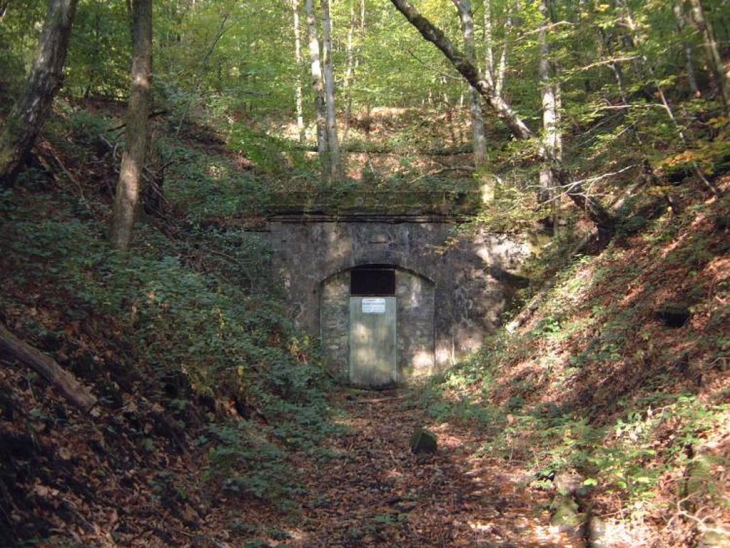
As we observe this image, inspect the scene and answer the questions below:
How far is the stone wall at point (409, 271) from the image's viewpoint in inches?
531

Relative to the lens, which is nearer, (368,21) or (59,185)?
(59,185)

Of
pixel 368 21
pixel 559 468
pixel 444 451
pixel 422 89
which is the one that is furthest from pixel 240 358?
pixel 368 21

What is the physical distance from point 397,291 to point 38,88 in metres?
8.21

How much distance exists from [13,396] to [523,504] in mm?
4250

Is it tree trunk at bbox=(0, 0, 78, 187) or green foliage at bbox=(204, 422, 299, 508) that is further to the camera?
tree trunk at bbox=(0, 0, 78, 187)

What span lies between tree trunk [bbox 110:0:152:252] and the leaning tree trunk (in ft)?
11.2

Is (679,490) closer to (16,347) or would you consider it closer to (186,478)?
(186,478)

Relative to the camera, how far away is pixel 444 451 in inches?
298

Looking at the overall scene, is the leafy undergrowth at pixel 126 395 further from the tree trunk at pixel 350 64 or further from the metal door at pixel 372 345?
the tree trunk at pixel 350 64

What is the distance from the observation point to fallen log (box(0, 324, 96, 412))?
454 cm

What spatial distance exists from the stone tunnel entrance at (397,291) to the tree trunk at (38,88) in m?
6.30

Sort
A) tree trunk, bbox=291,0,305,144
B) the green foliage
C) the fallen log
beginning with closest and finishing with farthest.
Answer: the fallen log → the green foliage → tree trunk, bbox=291,0,305,144

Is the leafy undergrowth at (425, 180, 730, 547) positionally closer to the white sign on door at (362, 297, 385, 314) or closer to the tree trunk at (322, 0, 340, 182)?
the white sign on door at (362, 297, 385, 314)

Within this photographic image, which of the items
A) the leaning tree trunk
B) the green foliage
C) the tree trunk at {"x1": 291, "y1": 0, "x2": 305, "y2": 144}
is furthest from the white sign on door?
the tree trunk at {"x1": 291, "y1": 0, "x2": 305, "y2": 144}
